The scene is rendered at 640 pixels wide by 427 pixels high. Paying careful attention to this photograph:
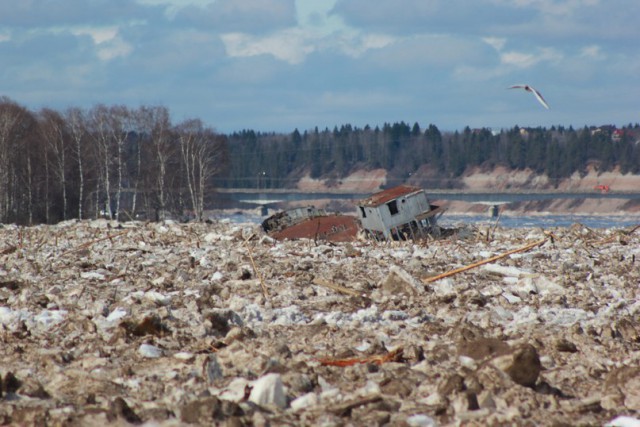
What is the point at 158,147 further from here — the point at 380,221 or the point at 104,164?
the point at 380,221

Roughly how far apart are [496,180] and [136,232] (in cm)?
9036

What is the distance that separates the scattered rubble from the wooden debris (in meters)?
0.02

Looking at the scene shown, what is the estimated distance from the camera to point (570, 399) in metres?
5.15

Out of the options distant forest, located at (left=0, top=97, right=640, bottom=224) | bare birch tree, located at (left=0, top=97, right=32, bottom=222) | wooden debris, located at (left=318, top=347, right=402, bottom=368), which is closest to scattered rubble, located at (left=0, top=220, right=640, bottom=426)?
wooden debris, located at (left=318, top=347, right=402, bottom=368)

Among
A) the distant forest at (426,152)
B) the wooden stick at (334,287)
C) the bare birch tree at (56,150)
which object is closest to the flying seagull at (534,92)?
the wooden stick at (334,287)

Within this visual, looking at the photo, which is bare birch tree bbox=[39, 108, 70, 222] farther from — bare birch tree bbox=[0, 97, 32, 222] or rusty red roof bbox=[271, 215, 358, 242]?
rusty red roof bbox=[271, 215, 358, 242]

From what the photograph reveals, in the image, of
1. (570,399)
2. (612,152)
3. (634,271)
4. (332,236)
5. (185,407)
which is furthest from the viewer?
(612,152)

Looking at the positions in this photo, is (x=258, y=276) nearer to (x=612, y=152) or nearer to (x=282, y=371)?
(x=282, y=371)

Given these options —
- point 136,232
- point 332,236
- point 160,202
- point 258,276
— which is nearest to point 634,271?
point 258,276

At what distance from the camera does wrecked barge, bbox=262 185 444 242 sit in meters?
25.1

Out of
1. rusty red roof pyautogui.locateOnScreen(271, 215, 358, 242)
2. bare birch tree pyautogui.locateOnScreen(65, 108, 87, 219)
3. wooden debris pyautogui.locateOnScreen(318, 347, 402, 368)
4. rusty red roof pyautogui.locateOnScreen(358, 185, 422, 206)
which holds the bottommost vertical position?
rusty red roof pyautogui.locateOnScreen(271, 215, 358, 242)

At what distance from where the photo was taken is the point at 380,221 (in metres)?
25.4

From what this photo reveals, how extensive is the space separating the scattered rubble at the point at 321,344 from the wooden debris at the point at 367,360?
0.02 m

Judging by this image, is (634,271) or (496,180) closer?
(634,271)
